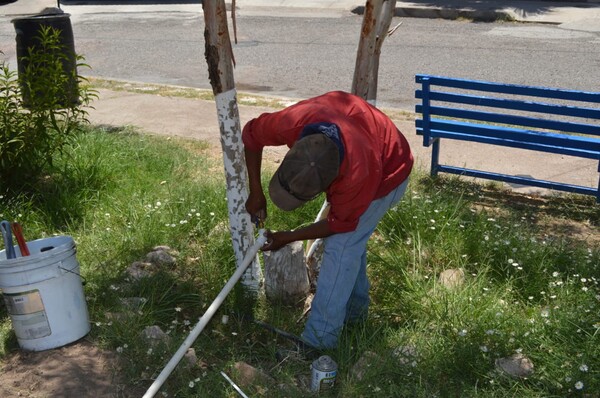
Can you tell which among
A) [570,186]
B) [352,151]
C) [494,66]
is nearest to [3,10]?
[494,66]

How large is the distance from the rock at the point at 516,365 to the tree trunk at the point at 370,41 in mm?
1702

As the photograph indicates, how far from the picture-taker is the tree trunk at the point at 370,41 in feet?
14.7

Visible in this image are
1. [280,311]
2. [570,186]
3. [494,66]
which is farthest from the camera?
[494,66]

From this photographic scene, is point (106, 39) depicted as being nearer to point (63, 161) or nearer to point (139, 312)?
point (63, 161)

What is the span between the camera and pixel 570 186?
19.1 ft

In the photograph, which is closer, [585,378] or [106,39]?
[585,378]

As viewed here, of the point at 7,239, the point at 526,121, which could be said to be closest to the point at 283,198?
the point at 7,239

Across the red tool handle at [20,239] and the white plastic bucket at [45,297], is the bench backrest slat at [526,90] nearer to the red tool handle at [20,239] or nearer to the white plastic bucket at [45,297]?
the white plastic bucket at [45,297]

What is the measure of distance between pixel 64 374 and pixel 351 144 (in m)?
1.75

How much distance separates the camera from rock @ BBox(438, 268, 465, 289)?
4.33m

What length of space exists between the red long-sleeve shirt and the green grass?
77 cm

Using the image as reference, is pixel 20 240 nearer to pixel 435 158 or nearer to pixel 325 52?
pixel 435 158

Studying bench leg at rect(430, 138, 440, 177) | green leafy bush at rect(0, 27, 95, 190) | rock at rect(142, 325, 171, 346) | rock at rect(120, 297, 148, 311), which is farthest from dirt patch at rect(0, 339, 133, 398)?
bench leg at rect(430, 138, 440, 177)

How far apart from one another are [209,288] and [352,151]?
159 centimetres
